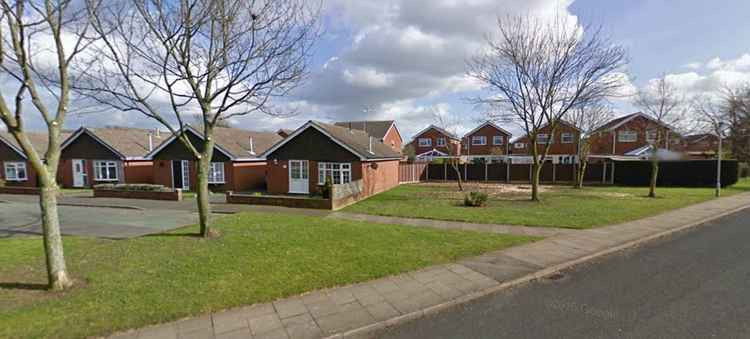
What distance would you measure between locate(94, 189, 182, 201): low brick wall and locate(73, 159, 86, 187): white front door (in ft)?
29.8

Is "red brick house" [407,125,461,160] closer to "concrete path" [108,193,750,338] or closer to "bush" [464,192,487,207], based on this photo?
"bush" [464,192,487,207]

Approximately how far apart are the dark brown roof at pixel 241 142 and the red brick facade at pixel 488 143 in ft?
87.3

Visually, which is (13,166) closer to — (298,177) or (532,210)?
(298,177)

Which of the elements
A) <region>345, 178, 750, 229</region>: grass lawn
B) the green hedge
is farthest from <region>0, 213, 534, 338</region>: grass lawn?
the green hedge

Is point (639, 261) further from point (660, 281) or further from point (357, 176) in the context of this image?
point (357, 176)

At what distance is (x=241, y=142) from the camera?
24219 millimetres

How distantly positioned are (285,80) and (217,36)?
173 centimetres

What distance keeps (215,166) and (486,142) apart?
33.8 metres

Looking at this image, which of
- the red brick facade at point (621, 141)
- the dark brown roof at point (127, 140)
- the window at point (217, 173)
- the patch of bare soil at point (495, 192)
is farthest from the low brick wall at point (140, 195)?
the red brick facade at point (621, 141)

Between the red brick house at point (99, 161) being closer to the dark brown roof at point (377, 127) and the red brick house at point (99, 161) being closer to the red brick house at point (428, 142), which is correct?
the dark brown roof at point (377, 127)

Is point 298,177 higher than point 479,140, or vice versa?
point 479,140

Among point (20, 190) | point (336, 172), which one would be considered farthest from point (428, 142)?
point (20, 190)

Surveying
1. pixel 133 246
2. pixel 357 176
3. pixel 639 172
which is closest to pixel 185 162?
pixel 357 176

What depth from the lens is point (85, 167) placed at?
79.8 feet
